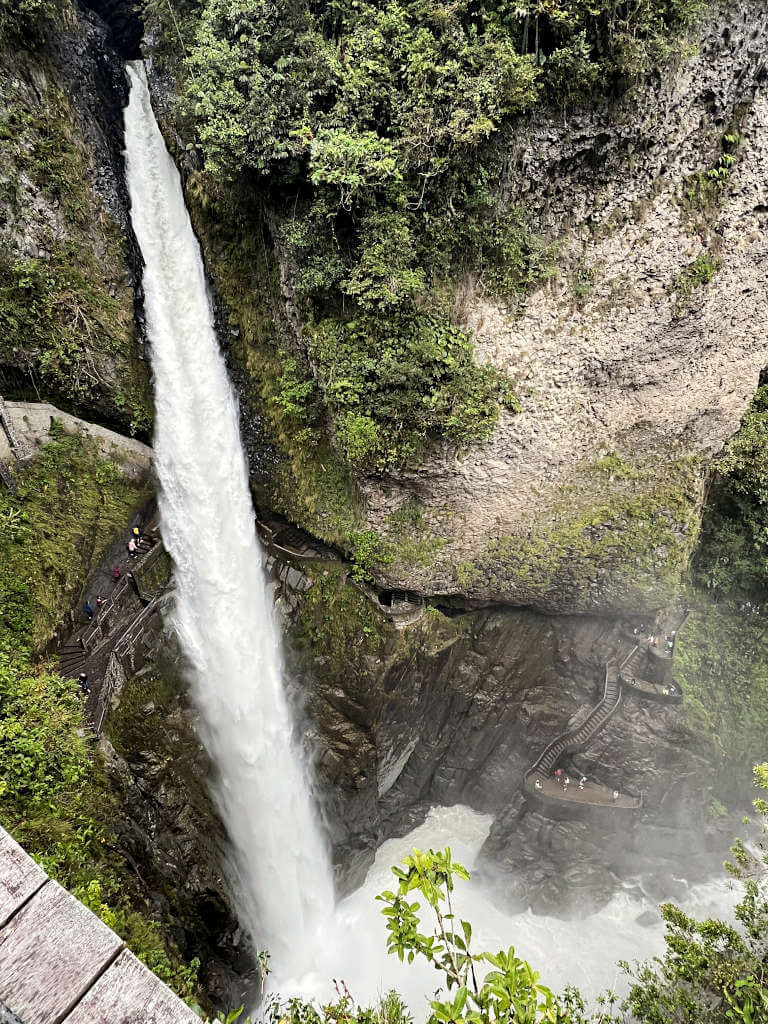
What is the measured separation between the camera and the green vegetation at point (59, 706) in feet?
21.7

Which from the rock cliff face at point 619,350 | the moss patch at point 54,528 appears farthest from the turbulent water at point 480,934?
the moss patch at point 54,528

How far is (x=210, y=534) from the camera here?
1141 cm

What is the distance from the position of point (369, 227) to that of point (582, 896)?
1904 centimetres

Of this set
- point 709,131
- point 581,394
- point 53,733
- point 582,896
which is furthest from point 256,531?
point 582,896

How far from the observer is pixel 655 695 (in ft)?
49.2

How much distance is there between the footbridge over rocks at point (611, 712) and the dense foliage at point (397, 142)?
9.27 metres

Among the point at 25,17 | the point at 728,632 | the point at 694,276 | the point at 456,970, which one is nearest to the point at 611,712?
the point at 728,632

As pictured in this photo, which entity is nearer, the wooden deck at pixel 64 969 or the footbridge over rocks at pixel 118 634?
the wooden deck at pixel 64 969

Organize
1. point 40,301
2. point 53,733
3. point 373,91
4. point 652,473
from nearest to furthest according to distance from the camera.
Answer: point 53,733 → point 373,91 → point 40,301 → point 652,473

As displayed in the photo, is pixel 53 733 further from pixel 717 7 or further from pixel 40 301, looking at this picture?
pixel 717 7

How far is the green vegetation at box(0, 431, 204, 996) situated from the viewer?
6605mm

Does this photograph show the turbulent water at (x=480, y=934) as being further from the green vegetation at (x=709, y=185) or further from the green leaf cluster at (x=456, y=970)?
the green vegetation at (x=709, y=185)

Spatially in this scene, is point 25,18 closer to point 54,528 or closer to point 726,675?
point 54,528

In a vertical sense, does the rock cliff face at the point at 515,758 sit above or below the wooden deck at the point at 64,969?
below
